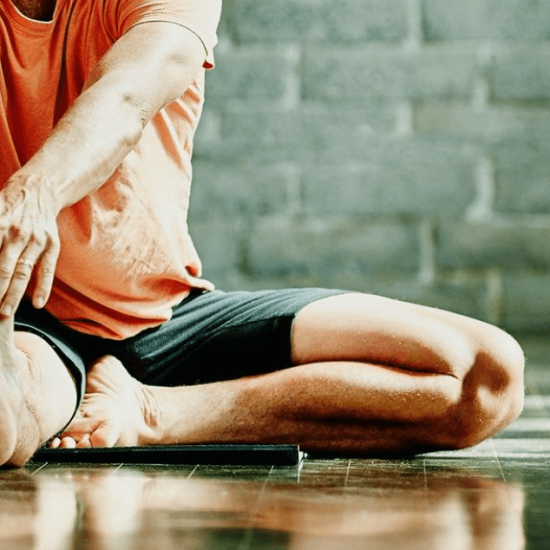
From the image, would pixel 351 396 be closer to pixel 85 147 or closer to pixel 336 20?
pixel 85 147

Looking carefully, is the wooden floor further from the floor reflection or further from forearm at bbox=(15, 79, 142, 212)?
forearm at bbox=(15, 79, 142, 212)

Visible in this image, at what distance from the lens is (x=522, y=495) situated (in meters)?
1.48

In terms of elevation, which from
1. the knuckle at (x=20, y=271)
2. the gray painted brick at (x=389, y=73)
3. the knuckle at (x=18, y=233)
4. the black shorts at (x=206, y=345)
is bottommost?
the black shorts at (x=206, y=345)

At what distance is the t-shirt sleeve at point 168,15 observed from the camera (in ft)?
5.87

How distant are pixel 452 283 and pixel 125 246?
2143 millimetres

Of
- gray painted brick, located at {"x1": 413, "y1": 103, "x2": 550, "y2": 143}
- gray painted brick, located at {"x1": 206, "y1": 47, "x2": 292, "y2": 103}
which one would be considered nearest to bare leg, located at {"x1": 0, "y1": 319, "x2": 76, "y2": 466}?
gray painted brick, located at {"x1": 206, "y1": 47, "x2": 292, "y2": 103}

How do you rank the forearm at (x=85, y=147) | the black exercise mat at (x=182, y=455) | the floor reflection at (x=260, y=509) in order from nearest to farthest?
the floor reflection at (x=260, y=509)
the forearm at (x=85, y=147)
the black exercise mat at (x=182, y=455)

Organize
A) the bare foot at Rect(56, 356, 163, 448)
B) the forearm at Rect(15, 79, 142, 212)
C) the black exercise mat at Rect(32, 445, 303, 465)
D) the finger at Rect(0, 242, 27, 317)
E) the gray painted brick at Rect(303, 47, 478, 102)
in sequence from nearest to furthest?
the finger at Rect(0, 242, 27, 317)
the forearm at Rect(15, 79, 142, 212)
the black exercise mat at Rect(32, 445, 303, 465)
the bare foot at Rect(56, 356, 163, 448)
the gray painted brick at Rect(303, 47, 478, 102)

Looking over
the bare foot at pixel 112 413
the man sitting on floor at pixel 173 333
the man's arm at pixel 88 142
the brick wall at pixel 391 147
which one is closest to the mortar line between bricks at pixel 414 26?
the brick wall at pixel 391 147

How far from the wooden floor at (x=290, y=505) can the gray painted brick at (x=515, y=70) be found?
7.11 ft

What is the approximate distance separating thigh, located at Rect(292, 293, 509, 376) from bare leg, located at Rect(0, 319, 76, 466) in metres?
0.40

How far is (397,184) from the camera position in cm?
382

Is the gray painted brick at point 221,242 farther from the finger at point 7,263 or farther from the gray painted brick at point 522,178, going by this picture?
the finger at point 7,263

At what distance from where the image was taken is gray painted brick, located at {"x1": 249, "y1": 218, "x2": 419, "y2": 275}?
3.82m
